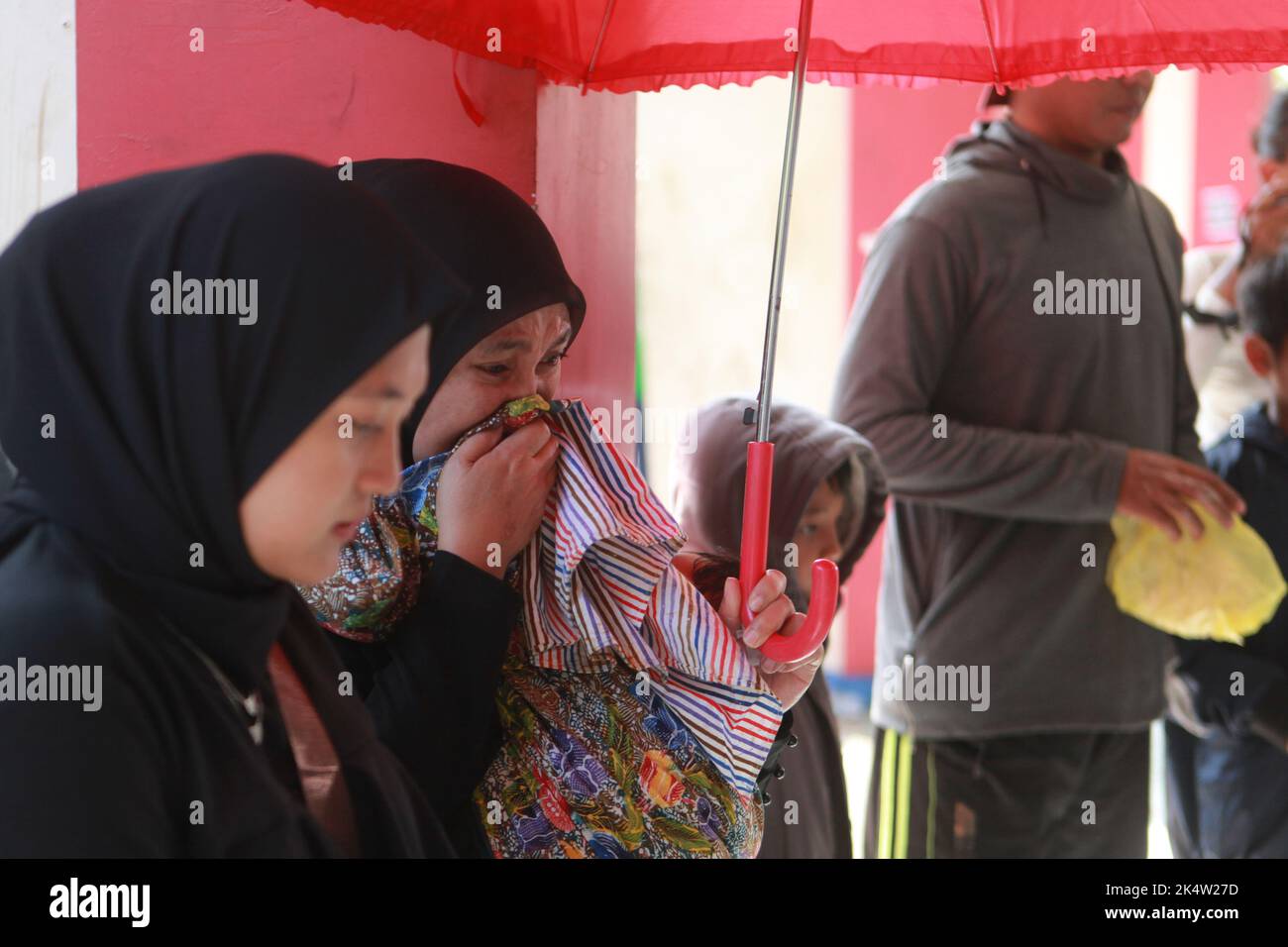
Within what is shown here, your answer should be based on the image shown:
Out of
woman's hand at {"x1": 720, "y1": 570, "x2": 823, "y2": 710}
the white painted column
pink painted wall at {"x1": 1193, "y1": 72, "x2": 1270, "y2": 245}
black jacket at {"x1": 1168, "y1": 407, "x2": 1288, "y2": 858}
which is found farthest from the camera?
pink painted wall at {"x1": 1193, "y1": 72, "x2": 1270, "y2": 245}

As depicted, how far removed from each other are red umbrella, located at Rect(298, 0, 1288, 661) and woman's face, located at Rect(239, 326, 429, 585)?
573 millimetres

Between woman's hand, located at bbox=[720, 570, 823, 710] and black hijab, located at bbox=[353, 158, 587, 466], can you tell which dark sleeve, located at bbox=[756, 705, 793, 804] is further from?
black hijab, located at bbox=[353, 158, 587, 466]

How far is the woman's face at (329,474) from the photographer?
78 cm

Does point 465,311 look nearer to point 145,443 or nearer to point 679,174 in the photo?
point 145,443

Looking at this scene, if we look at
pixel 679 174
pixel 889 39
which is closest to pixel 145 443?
pixel 889 39

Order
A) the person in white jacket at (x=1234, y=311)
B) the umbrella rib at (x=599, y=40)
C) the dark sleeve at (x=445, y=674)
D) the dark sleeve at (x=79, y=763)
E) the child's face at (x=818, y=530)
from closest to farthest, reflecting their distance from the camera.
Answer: the dark sleeve at (x=79, y=763) → the dark sleeve at (x=445, y=674) → the umbrella rib at (x=599, y=40) → the child's face at (x=818, y=530) → the person in white jacket at (x=1234, y=311)

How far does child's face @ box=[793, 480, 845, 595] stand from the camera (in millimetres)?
1823

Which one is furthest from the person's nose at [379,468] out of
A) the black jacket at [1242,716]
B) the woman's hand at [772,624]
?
the black jacket at [1242,716]

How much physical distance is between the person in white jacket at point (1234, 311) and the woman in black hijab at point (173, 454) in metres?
2.21

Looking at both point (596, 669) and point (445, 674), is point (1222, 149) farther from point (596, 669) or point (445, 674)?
point (445, 674)

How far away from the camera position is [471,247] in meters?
1.09

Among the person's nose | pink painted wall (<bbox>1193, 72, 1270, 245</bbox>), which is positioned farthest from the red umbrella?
pink painted wall (<bbox>1193, 72, 1270, 245</bbox>)

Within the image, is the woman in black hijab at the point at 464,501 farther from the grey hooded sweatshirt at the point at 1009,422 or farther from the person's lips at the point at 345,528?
the grey hooded sweatshirt at the point at 1009,422
